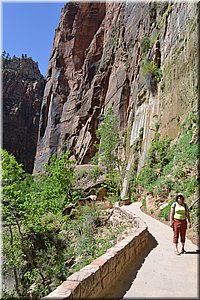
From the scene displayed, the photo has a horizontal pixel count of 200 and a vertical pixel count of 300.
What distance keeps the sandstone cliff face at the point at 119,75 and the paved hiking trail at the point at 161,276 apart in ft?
35.1

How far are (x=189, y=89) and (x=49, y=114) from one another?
4571 centimetres

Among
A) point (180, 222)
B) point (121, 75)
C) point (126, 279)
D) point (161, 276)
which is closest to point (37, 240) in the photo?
point (180, 222)

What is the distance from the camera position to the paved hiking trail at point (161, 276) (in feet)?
16.0

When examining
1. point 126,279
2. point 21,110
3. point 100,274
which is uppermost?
point 21,110

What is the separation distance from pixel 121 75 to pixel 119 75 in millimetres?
739

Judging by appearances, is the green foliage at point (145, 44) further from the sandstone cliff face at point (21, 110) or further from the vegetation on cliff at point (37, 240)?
the sandstone cliff face at point (21, 110)

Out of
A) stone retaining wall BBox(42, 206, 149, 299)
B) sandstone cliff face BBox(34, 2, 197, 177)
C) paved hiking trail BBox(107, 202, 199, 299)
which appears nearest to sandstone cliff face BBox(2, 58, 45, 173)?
sandstone cliff face BBox(34, 2, 197, 177)

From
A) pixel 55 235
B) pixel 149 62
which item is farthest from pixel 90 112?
pixel 55 235

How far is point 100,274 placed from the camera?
5.07m

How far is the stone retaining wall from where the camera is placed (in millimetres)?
4035

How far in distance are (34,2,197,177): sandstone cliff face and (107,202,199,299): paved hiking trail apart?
1071cm

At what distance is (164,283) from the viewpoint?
17.3ft

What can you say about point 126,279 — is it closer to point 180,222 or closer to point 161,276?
point 161,276

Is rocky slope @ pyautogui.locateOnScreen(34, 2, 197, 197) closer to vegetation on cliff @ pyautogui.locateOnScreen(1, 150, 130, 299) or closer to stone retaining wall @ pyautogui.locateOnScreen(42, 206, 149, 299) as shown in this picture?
vegetation on cliff @ pyautogui.locateOnScreen(1, 150, 130, 299)
